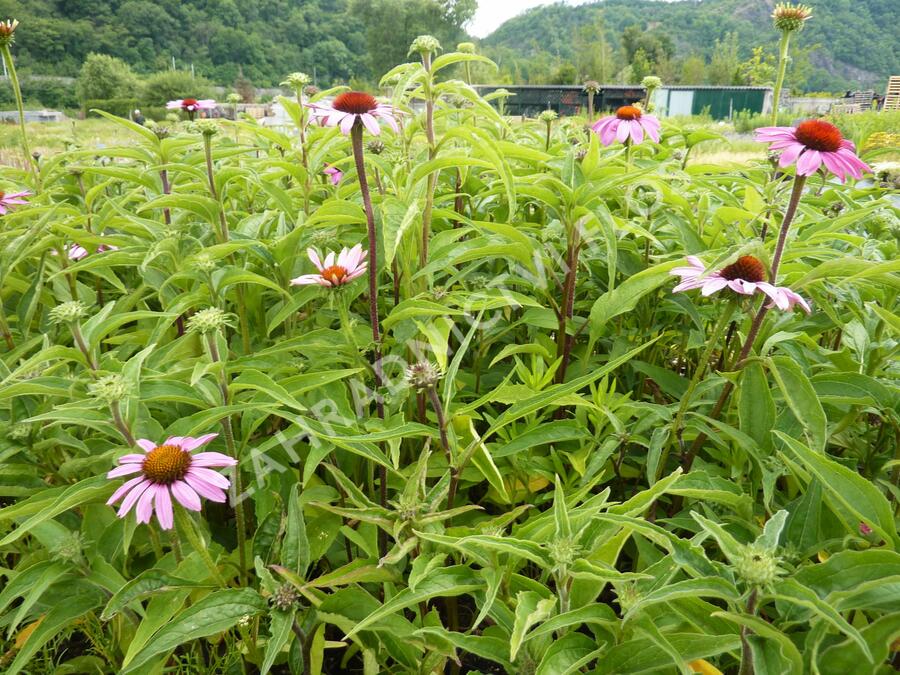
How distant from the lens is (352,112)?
105 centimetres

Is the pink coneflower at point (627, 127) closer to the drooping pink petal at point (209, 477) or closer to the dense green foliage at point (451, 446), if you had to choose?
the dense green foliage at point (451, 446)

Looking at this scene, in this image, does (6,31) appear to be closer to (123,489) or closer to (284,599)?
(123,489)

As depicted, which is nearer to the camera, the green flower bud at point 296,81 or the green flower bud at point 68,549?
the green flower bud at point 68,549

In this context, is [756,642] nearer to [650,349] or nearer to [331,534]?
[331,534]

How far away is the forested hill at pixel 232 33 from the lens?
171ft

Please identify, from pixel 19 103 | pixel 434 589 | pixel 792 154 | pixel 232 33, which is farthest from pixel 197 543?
pixel 232 33

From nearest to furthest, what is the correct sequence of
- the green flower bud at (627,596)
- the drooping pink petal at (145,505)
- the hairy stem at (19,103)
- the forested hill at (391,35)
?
1. the green flower bud at (627,596)
2. the drooping pink petal at (145,505)
3. the hairy stem at (19,103)
4. the forested hill at (391,35)

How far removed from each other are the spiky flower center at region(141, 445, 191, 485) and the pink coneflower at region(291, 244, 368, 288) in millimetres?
338

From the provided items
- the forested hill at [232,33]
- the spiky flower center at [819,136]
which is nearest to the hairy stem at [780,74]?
the spiky flower center at [819,136]

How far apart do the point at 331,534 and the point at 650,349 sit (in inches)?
34.3

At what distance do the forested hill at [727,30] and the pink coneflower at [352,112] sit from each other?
45.3m

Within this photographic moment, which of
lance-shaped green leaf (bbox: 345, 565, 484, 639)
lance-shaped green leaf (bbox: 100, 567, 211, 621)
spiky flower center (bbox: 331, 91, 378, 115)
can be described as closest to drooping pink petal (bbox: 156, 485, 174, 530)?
lance-shaped green leaf (bbox: 100, 567, 211, 621)

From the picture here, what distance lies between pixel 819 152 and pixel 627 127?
0.65 m

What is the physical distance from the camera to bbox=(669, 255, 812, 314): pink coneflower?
2.81 ft
